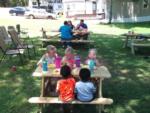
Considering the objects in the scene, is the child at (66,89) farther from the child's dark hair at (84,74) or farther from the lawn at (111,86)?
the lawn at (111,86)

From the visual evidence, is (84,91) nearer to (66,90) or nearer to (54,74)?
(66,90)

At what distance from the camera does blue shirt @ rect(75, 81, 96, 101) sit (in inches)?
269

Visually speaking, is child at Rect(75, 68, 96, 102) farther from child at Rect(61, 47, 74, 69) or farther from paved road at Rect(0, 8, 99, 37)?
paved road at Rect(0, 8, 99, 37)

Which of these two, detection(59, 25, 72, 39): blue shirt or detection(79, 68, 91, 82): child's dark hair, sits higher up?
detection(79, 68, 91, 82): child's dark hair

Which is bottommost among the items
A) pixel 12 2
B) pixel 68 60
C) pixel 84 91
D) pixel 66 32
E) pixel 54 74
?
pixel 12 2

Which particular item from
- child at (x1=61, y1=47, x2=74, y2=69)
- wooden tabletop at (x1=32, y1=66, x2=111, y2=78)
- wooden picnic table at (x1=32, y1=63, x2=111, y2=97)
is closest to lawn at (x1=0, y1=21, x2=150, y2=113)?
wooden picnic table at (x1=32, y1=63, x2=111, y2=97)

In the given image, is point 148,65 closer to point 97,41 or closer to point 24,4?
point 97,41

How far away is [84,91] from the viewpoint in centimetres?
682

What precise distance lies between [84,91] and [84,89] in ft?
0.13

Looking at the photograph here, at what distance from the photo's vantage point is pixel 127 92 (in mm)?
8898

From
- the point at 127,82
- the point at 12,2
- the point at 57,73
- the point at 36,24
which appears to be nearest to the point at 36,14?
the point at 36,24

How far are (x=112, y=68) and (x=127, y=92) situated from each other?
115 inches

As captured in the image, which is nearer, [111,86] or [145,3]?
[111,86]

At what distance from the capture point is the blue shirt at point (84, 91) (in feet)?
22.4
